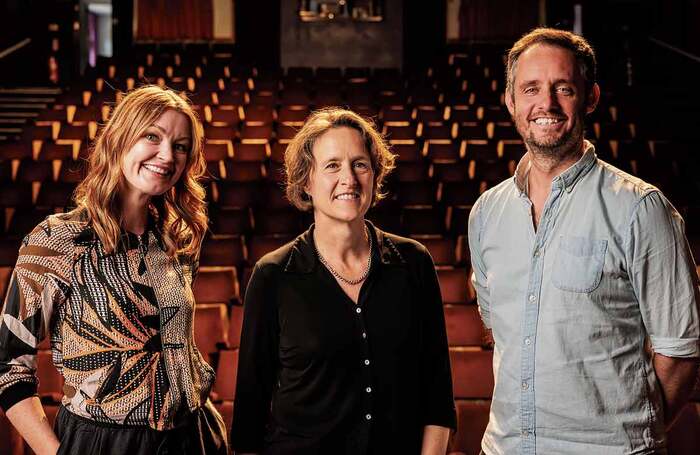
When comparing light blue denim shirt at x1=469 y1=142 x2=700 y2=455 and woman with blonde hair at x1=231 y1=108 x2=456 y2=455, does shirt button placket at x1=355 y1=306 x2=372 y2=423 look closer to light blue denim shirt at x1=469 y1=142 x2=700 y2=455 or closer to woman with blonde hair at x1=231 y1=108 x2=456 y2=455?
woman with blonde hair at x1=231 y1=108 x2=456 y2=455

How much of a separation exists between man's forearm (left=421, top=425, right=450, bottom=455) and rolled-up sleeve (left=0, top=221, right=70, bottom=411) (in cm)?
31

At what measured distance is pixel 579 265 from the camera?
0.55m

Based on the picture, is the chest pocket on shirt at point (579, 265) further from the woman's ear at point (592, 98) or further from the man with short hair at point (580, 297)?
the woman's ear at point (592, 98)

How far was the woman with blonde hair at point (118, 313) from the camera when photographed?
538 mm

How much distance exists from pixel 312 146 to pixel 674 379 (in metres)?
0.34

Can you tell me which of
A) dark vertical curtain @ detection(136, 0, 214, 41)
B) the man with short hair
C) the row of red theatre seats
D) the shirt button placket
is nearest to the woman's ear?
the man with short hair

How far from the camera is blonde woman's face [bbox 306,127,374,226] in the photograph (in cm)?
60

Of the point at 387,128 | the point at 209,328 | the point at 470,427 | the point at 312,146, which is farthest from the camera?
the point at 387,128

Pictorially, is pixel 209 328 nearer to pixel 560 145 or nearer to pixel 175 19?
pixel 560 145

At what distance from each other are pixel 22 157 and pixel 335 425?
206cm

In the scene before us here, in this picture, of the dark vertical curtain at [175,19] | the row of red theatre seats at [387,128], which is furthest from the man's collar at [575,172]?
the dark vertical curtain at [175,19]

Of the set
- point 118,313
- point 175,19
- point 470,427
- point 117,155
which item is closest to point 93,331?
point 118,313

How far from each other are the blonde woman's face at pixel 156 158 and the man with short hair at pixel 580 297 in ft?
0.91

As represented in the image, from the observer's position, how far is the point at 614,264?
546mm
